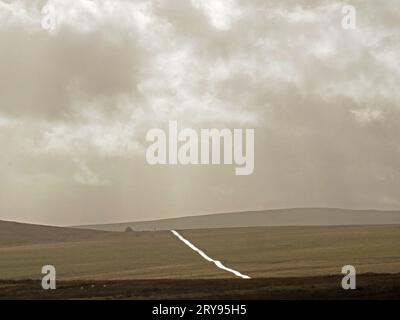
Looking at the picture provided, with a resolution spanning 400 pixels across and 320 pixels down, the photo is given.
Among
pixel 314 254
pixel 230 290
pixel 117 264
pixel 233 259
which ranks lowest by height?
pixel 230 290

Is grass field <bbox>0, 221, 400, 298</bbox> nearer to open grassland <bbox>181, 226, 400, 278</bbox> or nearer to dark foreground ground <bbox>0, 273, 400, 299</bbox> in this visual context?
open grassland <bbox>181, 226, 400, 278</bbox>

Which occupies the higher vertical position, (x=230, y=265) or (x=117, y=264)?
(x=117, y=264)

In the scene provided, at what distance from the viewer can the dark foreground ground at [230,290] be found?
4503cm

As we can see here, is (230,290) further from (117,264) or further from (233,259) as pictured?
(117,264)

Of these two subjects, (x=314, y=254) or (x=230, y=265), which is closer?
(x=230, y=265)

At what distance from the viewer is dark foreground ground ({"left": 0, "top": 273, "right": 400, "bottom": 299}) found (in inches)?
1773

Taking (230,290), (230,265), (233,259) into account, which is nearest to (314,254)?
(233,259)

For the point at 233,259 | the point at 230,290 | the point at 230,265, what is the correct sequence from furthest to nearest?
the point at 233,259
the point at 230,265
the point at 230,290

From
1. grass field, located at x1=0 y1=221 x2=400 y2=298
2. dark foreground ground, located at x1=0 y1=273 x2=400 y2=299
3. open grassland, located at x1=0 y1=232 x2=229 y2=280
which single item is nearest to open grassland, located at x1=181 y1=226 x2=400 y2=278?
grass field, located at x1=0 y1=221 x2=400 y2=298

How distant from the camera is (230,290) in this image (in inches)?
1932

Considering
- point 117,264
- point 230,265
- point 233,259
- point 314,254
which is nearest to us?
point 230,265
